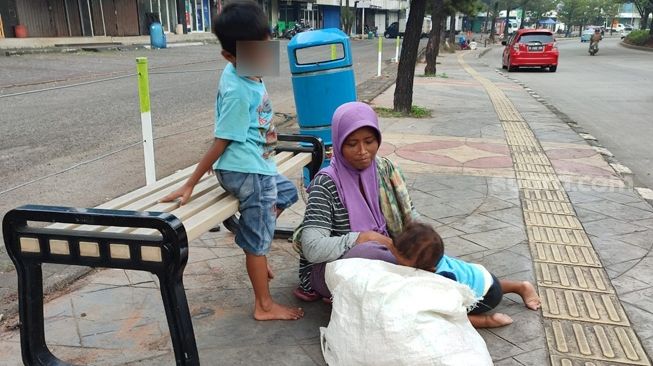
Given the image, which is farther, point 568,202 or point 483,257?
point 568,202

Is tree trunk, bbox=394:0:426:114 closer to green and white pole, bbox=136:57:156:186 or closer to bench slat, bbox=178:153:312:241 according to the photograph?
green and white pole, bbox=136:57:156:186

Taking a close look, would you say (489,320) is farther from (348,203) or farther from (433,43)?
(433,43)

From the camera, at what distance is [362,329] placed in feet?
6.79

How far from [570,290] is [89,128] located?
6.44 m

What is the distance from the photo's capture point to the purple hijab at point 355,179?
8.09ft

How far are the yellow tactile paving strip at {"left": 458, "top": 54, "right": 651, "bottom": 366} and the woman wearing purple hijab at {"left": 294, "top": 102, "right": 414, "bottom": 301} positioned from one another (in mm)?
908

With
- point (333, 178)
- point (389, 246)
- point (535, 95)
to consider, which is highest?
point (333, 178)

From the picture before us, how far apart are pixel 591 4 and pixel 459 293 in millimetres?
94187

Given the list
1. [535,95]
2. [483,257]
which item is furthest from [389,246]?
[535,95]

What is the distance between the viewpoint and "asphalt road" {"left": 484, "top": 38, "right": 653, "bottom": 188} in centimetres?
671

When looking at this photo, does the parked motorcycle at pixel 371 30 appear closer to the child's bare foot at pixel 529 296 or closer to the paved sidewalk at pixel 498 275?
the paved sidewalk at pixel 498 275

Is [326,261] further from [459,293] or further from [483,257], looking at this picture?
[483,257]

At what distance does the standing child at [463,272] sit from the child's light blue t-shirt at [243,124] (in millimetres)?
762

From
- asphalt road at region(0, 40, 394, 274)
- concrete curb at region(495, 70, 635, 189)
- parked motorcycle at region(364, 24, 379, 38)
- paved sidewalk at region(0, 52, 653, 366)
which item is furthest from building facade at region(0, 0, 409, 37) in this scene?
parked motorcycle at region(364, 24, 379, 38)
